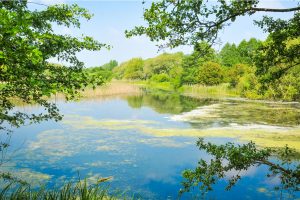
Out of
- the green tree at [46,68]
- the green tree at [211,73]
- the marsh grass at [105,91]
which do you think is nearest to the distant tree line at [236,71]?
the green tree at [211,73]

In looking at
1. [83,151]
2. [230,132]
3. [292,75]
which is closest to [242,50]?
[83,151]

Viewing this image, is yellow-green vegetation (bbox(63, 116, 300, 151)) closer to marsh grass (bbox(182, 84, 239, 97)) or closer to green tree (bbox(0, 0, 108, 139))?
green tree (bbox(0, 0, 108, 139))

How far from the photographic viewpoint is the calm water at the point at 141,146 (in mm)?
9047

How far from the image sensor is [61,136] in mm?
14680

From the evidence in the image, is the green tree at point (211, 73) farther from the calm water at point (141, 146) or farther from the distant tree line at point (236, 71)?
the calm water at point (141, 146)

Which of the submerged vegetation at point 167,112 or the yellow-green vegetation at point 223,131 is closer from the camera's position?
the submerged vegetation at point 167,112

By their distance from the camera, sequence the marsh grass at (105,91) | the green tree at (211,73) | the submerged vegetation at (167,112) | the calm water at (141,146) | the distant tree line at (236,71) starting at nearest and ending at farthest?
the submerged vegetation at (167,112)
the distant tree line at (236,71)
the calm water at (141,146)
the marsh grass at (105,91)
the green tree at (211,73)

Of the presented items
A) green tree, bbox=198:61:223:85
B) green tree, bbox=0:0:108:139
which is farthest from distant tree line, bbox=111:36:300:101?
green tree, bbox=0:0:108:139

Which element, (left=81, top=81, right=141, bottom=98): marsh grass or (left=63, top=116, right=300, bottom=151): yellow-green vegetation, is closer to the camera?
(left=63, top=116, right=300, bottom=151): yellow-green vegetation

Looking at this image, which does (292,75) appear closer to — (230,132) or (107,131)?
(230,132)

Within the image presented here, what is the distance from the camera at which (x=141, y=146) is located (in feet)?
43.1

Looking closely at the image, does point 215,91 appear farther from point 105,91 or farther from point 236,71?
point 105,91

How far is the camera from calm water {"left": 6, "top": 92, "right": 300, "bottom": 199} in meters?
9.05

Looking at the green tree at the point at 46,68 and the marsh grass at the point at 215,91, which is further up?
the green tree at the point at 46,68
